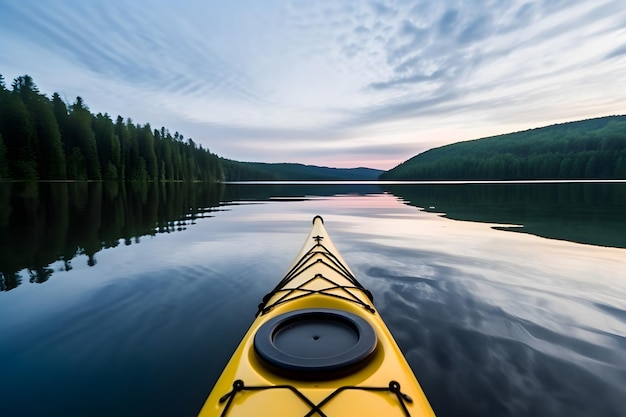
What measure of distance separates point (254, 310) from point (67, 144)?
72.3 metres

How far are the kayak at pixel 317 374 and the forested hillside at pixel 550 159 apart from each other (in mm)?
123266

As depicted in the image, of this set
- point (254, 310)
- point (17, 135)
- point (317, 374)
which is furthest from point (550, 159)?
point (17, 135)

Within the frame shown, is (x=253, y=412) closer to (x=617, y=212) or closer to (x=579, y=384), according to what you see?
(x=579, y=384)

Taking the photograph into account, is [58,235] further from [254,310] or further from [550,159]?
[550,159]

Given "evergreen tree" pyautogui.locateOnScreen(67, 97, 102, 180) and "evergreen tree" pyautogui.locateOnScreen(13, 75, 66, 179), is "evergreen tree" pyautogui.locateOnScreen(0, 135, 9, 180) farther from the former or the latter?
"evergreen tree" pyautogui.locateOnScreen(67, 97, 102, 180)

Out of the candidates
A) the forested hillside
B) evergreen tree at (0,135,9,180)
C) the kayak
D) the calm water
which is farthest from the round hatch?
the forested hillside

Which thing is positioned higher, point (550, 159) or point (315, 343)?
point (550, 159)

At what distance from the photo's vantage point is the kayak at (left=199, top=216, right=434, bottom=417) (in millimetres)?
2186

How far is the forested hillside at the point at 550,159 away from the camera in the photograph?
95375 millimetres

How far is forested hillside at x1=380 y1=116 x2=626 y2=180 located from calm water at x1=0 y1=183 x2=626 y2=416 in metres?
111

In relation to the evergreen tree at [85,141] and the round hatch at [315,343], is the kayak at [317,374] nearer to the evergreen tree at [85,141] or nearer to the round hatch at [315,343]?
the round hatch at [315,343]

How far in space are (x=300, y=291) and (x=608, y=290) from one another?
271 inches

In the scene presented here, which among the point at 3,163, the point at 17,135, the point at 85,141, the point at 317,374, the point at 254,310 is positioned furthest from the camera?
the point at 85,141

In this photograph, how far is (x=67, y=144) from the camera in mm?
59750
